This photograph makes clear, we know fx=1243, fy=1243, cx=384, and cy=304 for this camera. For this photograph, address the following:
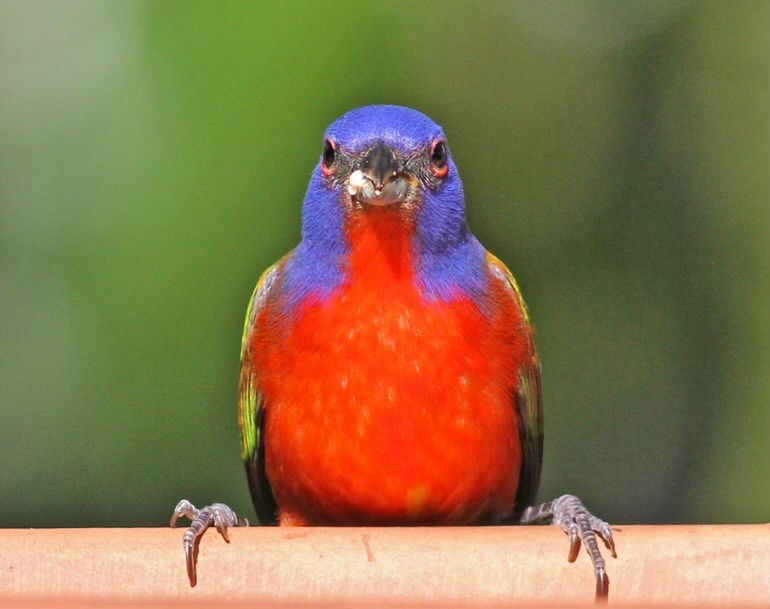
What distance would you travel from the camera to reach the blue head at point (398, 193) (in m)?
3.61

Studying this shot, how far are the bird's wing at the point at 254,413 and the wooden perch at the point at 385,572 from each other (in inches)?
42.2

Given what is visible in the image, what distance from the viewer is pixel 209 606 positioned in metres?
2.76

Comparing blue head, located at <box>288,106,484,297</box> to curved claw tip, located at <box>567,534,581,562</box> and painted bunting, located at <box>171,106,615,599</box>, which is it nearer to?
painted bunting, located at <box>171,106,615,599</box>

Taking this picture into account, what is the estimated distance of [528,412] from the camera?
3943mm

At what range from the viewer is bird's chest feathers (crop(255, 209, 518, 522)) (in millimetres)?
3570

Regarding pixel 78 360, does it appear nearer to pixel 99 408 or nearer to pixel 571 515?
pixel 99 408

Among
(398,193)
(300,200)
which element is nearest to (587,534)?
(398,193)

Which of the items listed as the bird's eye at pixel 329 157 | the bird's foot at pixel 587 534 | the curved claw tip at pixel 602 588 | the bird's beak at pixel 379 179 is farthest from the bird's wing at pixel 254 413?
the curved claw tip at pixel 602 588

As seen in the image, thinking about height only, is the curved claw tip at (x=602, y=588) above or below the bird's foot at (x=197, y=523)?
above

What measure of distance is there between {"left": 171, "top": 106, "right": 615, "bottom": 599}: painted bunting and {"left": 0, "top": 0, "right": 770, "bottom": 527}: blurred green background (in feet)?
2.95

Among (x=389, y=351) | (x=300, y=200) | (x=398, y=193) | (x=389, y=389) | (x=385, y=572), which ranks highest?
(x=398, y=193)

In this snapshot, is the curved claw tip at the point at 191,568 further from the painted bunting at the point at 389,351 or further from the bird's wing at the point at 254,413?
the bird's wing at the point at 254,413

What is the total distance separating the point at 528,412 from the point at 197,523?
3.91ft

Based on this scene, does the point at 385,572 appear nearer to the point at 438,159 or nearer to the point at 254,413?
the point at 254,413
